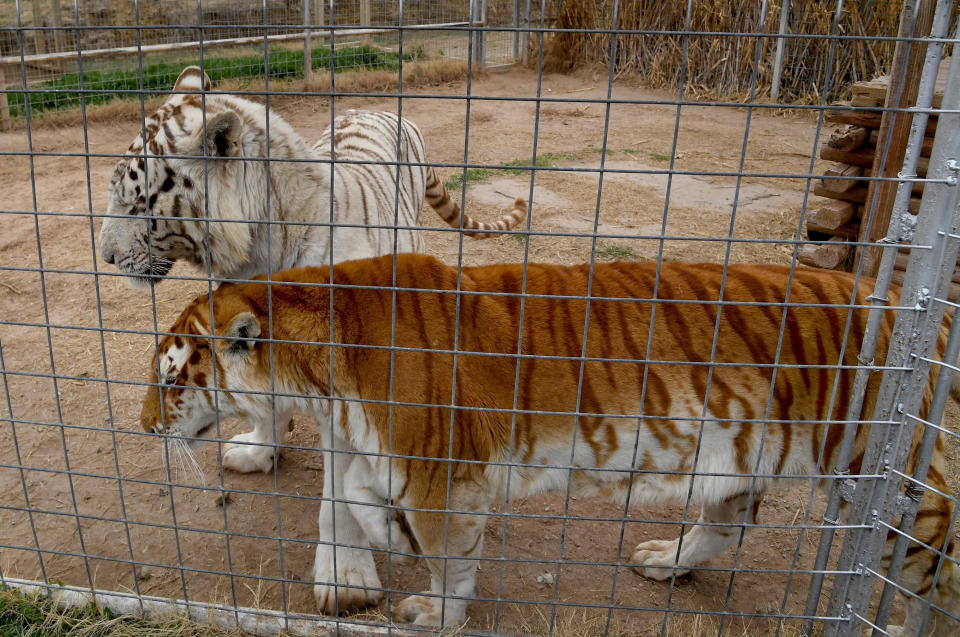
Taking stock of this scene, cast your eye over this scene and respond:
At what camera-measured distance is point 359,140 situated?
164 inches

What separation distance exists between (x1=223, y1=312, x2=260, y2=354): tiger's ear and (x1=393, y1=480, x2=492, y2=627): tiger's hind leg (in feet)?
2.35

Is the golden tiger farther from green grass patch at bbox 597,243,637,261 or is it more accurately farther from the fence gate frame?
green grass patch at bbox 597,243,637,261

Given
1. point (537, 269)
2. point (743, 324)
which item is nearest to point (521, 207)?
point (537, 269)

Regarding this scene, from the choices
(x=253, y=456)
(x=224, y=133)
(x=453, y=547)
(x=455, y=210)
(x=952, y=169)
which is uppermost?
(x=952, y=169)

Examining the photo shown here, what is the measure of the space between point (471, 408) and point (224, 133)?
56.0 inches

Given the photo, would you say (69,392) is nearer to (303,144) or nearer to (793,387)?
(303,144)

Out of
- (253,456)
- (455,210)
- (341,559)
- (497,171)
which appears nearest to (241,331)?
(341,559)

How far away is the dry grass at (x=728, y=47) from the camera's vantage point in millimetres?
9820

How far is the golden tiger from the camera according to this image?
7.70 feet

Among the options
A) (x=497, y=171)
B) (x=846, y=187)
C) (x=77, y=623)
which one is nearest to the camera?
(x=77, y=623)

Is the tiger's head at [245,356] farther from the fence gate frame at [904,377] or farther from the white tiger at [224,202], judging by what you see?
the fence gate frame at [904,377]

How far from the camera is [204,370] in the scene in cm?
245

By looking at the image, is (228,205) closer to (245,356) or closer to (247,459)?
(245,356)

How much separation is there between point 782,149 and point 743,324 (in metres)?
7.27
